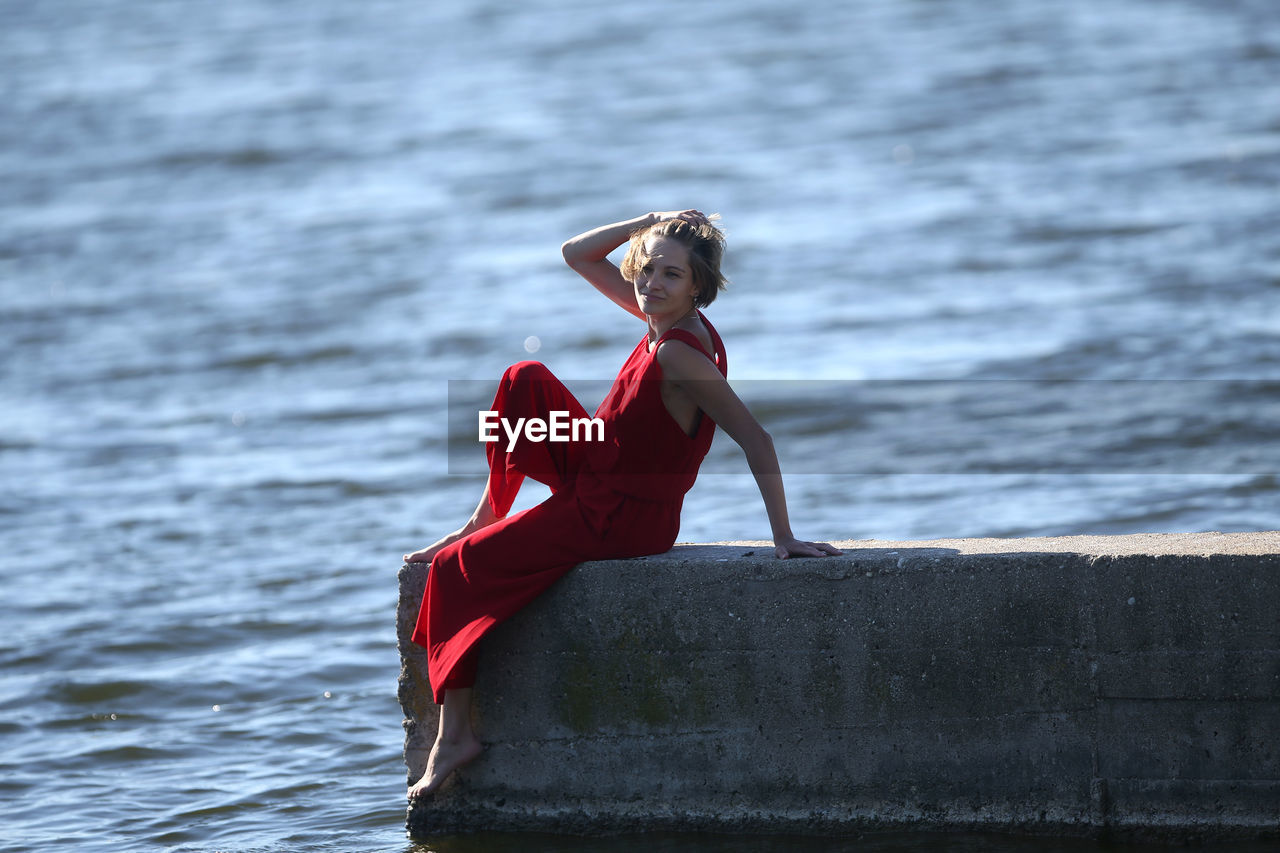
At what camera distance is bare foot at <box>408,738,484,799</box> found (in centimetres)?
389

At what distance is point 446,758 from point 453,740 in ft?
0.16

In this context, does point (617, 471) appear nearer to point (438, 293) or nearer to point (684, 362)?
point (684, 362)

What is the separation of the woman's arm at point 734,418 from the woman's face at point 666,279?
141 millimetres

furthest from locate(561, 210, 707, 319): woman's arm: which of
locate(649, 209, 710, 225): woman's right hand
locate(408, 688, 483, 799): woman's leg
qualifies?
locate(408, 688, 483, 799): woman's leg

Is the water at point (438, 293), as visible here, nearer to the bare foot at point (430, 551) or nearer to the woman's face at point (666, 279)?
the bare foot at point (430, 551)

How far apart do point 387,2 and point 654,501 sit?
26026mm

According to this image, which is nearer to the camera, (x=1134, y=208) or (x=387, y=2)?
(x=1134, y=208)

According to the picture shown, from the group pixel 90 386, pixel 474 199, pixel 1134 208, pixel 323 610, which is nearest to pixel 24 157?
pixel 474 199

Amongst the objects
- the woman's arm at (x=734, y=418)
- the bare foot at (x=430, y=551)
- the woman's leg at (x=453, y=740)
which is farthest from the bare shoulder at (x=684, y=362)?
the woman's leg at (x=453, y=740)

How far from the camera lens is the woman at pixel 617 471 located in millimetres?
3770

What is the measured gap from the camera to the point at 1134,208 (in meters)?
13.8

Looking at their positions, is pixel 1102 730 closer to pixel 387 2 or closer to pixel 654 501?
pixel 654 501

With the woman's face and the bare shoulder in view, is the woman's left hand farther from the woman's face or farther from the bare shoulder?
the woman's face

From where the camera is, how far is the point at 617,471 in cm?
384
